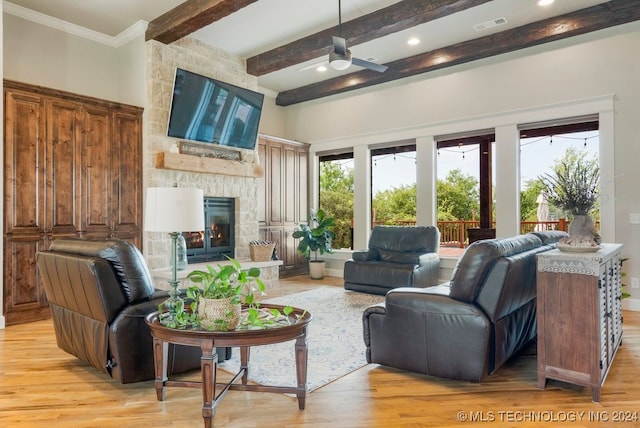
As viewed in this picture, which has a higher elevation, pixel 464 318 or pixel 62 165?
pixel 62 165

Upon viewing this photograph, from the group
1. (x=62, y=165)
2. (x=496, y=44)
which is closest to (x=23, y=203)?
(x=62, y=165)

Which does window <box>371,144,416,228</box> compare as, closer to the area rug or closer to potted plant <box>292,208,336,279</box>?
potted plant <box>292,208,336,279</box>

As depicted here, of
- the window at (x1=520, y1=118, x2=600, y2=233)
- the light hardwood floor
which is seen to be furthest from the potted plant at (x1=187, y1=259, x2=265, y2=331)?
the window at (x1=520, y1=118, x2=600, y2=233)

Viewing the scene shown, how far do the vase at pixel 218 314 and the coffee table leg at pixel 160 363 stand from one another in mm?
462

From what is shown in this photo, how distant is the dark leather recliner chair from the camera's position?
5477 mm

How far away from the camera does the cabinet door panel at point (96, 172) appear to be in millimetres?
5004

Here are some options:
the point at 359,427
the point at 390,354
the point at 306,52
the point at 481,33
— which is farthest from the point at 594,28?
the point at 359,427

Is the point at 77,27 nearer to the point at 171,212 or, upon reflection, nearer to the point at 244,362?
the point at 171,212

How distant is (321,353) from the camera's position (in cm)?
337

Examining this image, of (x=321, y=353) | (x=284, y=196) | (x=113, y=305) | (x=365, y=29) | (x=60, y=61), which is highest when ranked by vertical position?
(x=365, y=29)

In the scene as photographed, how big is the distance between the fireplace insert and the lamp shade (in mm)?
3681

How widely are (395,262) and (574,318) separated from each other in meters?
3.31

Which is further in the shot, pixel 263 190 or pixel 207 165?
pixel 263 190

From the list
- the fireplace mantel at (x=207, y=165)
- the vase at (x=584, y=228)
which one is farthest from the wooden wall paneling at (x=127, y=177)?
the vase at (x=584, y=228)
